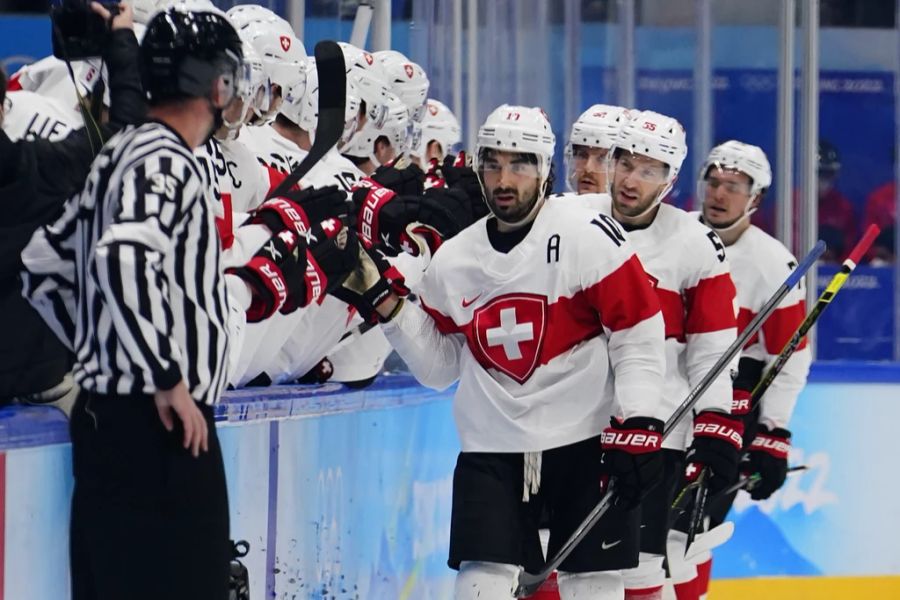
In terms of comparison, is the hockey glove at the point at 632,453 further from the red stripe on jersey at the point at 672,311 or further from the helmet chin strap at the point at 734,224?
the helmet chin strap at the point at 734,224

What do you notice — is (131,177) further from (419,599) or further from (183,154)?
(419,599)

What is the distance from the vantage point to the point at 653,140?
3.71m

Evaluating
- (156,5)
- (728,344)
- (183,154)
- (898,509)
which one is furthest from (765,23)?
(183,154)

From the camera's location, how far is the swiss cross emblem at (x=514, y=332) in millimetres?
3088

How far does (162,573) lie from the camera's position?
2117 mm

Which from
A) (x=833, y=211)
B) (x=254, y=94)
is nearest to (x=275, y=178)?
(x=254, y=94)

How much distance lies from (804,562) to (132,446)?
11.6ft

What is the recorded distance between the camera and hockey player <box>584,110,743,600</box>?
3.69 m

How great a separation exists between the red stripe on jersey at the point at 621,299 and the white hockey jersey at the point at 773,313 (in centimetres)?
135

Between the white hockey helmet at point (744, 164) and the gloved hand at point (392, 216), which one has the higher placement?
the white hockey helmet at point (744, 164)

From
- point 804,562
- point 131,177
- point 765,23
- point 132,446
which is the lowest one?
point 804,562

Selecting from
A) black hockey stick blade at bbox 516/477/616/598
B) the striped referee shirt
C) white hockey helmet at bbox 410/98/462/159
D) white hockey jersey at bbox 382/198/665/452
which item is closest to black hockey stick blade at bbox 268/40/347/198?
white hockey jersey at bbox 382/198/665/452

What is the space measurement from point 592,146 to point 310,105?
2.39ft

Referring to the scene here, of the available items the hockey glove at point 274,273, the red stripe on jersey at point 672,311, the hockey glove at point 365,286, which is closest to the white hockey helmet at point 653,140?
the red stripe on jersey at point 672,311
